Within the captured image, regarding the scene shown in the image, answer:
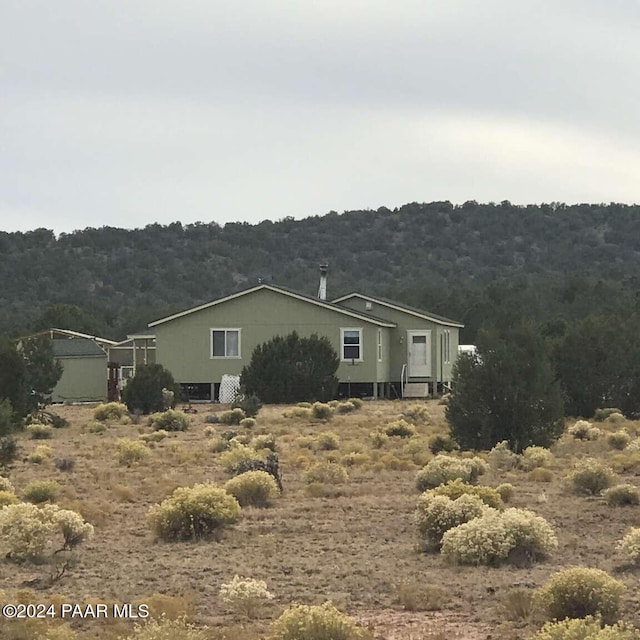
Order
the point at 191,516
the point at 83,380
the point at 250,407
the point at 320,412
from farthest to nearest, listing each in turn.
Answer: the point at 83,380 → the point at 250,407 → the point at 320,412 → the point at 191,516

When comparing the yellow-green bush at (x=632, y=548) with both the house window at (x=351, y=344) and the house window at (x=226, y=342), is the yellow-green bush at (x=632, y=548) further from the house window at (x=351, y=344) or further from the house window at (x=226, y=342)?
the house window at (x=226, y=342)

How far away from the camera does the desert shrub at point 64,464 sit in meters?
22.7

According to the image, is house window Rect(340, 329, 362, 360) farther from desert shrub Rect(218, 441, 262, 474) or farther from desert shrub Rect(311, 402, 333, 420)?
desert shrub Rect(218, 441, 262, 474)

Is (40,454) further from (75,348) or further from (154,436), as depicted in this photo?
(75,348)

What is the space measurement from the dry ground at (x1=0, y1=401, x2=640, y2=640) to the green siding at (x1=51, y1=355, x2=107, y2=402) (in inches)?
1032

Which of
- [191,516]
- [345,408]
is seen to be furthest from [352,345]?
[191,516]

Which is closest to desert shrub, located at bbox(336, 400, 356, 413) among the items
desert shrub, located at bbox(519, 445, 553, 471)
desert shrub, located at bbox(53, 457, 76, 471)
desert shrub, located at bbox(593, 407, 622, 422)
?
desert shrub, located at bbox(593, 407, 622, 422)

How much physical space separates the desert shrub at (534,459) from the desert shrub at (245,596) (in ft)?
36.4

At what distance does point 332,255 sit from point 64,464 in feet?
315

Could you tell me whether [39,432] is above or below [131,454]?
above

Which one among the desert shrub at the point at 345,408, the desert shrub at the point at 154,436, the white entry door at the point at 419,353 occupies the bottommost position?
the desert shrub at the point at 154,436

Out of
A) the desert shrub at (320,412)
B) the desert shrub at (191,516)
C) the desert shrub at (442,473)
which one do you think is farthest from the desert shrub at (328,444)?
the desert shrub at (191,516)

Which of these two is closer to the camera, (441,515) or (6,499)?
(441,515)

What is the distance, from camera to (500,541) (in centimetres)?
1359
